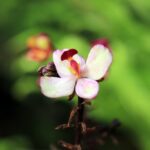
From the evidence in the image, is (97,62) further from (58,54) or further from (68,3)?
(68,3)

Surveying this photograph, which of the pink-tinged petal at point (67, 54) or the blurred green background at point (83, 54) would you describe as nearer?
the pink-tinged petal at point (67, 54)

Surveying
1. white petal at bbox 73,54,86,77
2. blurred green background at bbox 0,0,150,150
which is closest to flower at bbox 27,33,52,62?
blurred green background at bbox 0,0,150,150

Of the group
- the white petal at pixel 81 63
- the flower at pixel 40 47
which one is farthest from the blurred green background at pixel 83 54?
the white petal at pixel 81 63

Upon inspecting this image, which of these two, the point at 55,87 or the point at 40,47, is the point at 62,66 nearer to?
the point at 55,87

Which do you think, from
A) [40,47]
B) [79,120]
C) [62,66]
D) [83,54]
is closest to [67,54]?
[62,66]

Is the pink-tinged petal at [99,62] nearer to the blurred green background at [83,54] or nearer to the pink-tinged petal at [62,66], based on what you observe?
the pink-tinged petal at [62,66]

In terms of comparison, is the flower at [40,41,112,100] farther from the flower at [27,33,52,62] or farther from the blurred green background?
the blurred green background
